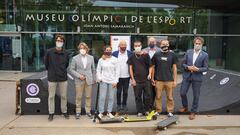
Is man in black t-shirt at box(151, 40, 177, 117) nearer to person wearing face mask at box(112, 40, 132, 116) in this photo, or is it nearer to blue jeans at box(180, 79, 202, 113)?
blue jeans at box(180, 79, 202, 113)

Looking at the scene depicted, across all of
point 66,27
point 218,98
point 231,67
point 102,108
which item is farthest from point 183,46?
point 102,108

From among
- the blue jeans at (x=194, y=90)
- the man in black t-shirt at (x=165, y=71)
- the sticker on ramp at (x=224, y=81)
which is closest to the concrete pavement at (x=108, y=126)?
the blue jeans at (x=194, y=90)

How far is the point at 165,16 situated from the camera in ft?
71.8

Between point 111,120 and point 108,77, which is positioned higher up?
point 108,77

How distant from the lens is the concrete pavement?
7633 millimetres

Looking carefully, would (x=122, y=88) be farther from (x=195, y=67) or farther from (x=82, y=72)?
(x=195, y=67)

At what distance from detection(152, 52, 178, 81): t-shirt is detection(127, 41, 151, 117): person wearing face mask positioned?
9.2 inches

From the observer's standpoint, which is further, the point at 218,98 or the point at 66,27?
the point at 66,27

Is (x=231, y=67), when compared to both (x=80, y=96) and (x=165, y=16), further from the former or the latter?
(x=80, y=96)

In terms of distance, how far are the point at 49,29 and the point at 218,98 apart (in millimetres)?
13831

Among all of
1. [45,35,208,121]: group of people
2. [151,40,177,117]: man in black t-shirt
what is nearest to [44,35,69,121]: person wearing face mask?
[45,35,208,121]: group of people

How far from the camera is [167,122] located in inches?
315

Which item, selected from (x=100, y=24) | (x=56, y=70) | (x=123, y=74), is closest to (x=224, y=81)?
(x=123, y=74)

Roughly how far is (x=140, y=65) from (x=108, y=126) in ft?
5.27
